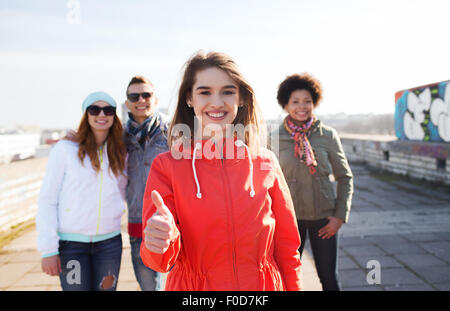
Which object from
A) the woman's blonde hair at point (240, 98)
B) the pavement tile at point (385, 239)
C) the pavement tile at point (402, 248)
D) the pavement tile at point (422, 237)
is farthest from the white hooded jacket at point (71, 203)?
the pavement tile at point (422, 237)

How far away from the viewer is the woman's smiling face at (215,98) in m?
1.54

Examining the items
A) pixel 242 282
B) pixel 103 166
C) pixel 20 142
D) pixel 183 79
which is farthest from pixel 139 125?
pixel 20 142

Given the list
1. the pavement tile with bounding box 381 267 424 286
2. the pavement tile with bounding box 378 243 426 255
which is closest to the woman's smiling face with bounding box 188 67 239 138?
the pavement tile with bounding box 381 267 424 286

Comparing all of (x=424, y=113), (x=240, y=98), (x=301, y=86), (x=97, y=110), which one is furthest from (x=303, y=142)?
(x=424, y=113)

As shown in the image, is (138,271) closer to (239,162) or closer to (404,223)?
(239,162)

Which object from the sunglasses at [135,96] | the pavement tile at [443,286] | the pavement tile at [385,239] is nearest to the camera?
the sunglasses at [135,96]

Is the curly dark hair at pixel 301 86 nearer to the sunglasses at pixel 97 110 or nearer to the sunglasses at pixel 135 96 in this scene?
the sunglasses at pixel 135 96

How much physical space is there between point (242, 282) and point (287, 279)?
0.26 metres

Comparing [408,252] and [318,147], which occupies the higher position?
[318,147]

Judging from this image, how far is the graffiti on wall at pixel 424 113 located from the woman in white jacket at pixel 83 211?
9.90m

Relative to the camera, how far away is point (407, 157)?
10625 mm

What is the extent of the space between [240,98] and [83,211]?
136 centimetres

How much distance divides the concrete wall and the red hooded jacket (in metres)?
8.92

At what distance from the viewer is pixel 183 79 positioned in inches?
65.9
